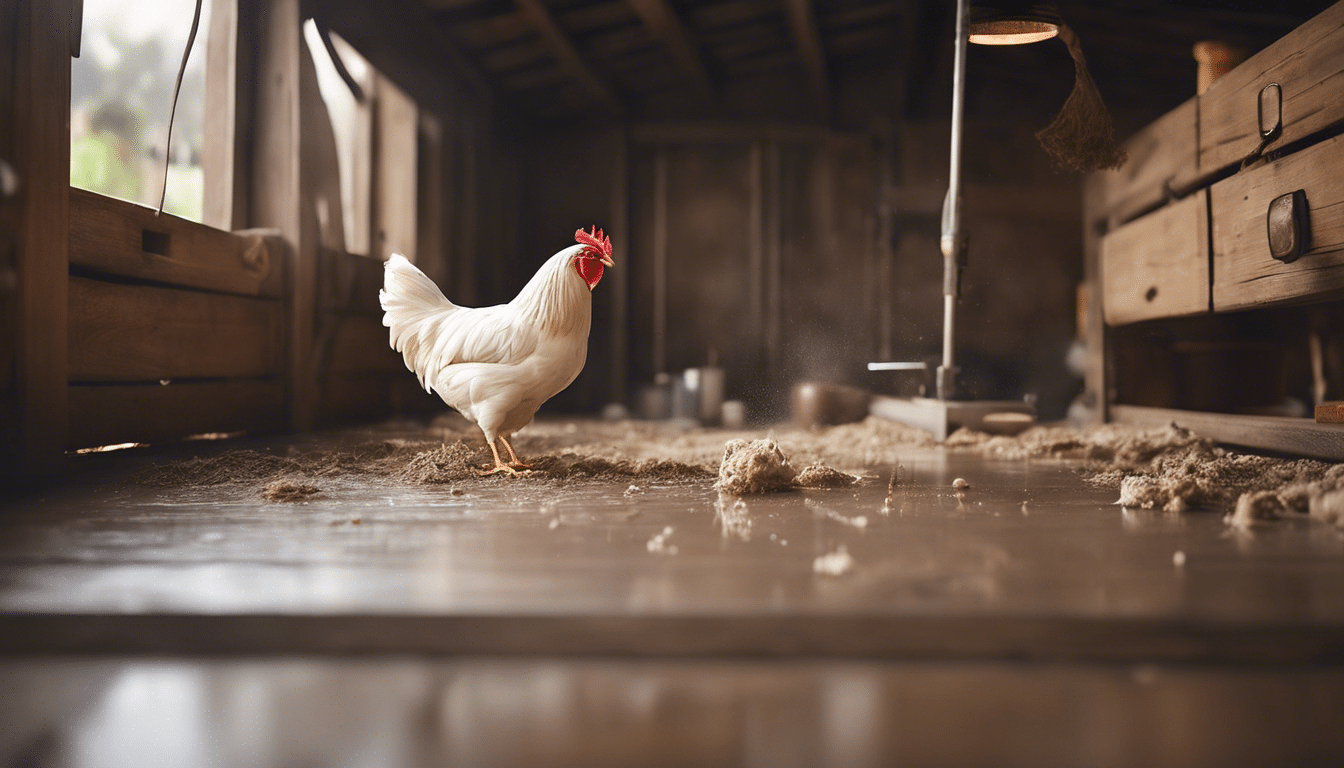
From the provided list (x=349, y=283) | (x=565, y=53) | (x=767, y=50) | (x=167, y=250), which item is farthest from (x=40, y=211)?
(x=767, y=50)

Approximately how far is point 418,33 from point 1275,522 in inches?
171

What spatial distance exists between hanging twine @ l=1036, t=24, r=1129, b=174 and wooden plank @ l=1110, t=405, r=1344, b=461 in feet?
2.98

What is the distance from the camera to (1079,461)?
2.13m

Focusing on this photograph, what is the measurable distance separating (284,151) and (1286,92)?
3.32m

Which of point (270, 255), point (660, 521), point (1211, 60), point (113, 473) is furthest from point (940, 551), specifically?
point (270, 255)

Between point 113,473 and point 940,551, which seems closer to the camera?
point 940,551

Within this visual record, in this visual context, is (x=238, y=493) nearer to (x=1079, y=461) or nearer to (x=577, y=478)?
(x=577, y=478)

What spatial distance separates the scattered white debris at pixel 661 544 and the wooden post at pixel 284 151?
2.38m

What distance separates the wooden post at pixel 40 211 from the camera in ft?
5.34

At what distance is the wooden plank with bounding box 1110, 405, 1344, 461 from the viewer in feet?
5.43

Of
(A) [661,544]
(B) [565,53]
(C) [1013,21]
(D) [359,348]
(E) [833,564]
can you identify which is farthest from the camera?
(B) [565,53]

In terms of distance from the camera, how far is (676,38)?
15.4 ft

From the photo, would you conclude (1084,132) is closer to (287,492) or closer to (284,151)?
(287,492)

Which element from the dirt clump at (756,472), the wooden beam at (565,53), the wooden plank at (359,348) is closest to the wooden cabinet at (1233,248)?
the dirt clump at (756,472)
